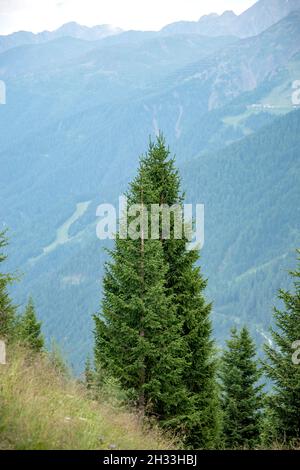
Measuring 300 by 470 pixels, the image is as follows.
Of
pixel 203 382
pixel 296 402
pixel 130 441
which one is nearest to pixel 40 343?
pixel 203 382

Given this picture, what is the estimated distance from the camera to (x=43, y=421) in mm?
7941

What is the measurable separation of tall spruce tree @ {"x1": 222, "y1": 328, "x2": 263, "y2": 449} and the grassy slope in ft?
50.2

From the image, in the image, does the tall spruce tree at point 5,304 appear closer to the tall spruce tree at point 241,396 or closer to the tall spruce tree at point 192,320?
the tall spruce tree at point 192,320

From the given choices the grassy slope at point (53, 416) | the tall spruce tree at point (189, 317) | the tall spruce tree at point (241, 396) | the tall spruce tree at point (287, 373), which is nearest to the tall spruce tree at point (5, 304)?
the tall spruce tree at point (189, 317)

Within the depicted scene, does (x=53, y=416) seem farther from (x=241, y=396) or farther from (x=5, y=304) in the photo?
(x=241, y=396)

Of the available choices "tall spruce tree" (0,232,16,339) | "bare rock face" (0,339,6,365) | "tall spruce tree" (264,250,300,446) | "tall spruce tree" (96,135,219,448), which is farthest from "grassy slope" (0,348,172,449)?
"tall spruce tree" (264,250,300,446)

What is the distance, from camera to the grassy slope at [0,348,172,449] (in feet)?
25.2

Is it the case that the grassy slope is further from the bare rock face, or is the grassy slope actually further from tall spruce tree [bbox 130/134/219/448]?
tall spruce tree [bbox 130/134/219/448]

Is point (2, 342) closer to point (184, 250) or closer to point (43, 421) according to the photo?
→ point (43, 421)

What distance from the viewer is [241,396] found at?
86.0ft

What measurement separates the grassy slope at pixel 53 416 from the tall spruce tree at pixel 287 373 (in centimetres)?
859

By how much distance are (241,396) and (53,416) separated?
1934cm

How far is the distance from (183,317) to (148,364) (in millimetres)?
2584

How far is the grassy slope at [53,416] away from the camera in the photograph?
7691mm
